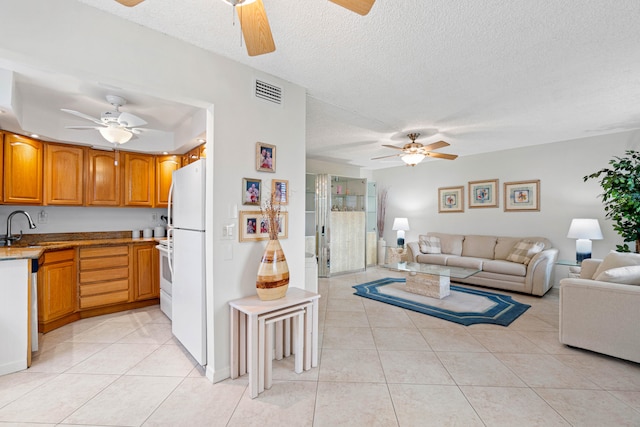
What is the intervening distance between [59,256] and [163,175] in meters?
1.57

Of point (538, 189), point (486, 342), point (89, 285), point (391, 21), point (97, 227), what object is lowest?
point (486, 342)

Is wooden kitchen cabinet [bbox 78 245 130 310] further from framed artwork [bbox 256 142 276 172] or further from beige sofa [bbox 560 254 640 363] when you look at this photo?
beige sofa [bbox 560 254 640 363]

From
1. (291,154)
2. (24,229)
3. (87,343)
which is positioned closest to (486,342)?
(291,154)

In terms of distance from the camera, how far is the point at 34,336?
2527mm

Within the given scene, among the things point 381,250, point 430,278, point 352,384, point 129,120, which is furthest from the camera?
point 381,250

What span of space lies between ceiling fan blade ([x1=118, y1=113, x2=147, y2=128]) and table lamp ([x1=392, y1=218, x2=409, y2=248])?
5.40 m

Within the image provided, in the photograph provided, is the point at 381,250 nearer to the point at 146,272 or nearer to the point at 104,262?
the point at 146,272

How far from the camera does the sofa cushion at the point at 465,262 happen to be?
487cm

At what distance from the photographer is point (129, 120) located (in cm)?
272

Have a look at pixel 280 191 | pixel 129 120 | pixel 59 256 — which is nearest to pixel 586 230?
pixel 280 191

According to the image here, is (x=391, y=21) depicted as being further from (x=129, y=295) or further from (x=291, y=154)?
(x=129, y=295)

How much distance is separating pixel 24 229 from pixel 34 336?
1.65m

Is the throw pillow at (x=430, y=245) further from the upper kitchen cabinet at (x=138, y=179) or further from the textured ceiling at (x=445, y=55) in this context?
the upper kitchen cabinet at (x=138, y=179)

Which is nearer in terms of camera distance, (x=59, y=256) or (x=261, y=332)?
(x=261, y=332)
